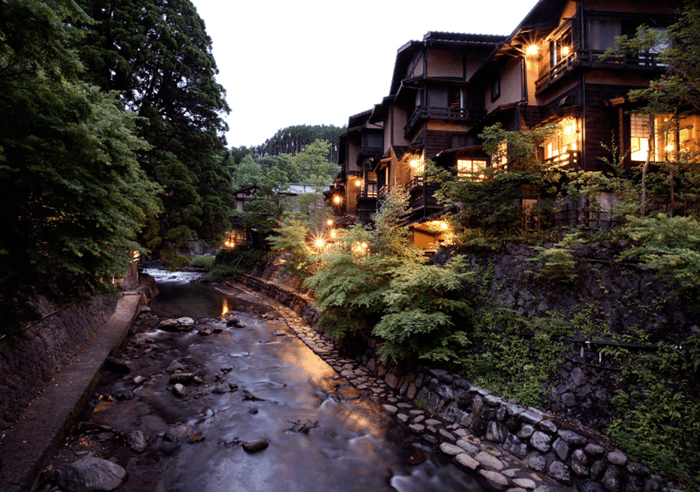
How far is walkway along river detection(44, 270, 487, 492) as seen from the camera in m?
6.10

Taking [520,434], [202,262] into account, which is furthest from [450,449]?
[202,262]

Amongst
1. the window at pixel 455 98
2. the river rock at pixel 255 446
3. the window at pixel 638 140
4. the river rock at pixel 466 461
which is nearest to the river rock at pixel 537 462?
the river rock at pixel 466 461

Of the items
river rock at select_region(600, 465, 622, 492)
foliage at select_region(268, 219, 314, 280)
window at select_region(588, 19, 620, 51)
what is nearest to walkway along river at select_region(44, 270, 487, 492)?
river rock at select_region(600, 465, 622, 492)

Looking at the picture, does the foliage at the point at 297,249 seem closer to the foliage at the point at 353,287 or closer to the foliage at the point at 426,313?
the foliage at the point at 353,287

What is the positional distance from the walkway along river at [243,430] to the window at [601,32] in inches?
673

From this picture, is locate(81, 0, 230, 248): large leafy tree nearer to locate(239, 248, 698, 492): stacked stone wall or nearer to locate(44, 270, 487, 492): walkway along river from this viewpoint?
locate(44, 270, 487, 492): walkway along river

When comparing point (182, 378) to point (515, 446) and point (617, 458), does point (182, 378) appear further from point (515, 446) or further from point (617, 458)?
point (617, 458)

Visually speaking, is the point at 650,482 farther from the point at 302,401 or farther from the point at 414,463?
the point at 302,401

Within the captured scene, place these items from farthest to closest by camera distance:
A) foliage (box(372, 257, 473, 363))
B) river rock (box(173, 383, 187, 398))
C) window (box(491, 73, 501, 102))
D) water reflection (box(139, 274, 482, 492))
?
window (box(491, 73, 501, 102)) < river rock (box(173, 383, 187, 398)) < foliage (box(372, 257, 473, 363)) < water reflection (box(139, 274, 482, 492))

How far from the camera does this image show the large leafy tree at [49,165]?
12.3ft

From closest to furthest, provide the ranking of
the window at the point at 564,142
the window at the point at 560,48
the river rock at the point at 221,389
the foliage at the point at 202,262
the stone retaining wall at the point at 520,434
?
the stone retaining wall at the point at 520,434
the river rock at the point at 221,389
the window at the point at 564,142
the window at the point at 560,48
the foliage at the point at 202,262

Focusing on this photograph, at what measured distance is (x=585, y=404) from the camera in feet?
20.0

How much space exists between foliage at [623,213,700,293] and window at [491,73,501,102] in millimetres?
15003

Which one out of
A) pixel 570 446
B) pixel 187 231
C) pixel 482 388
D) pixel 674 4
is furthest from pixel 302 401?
pixel 674 4
